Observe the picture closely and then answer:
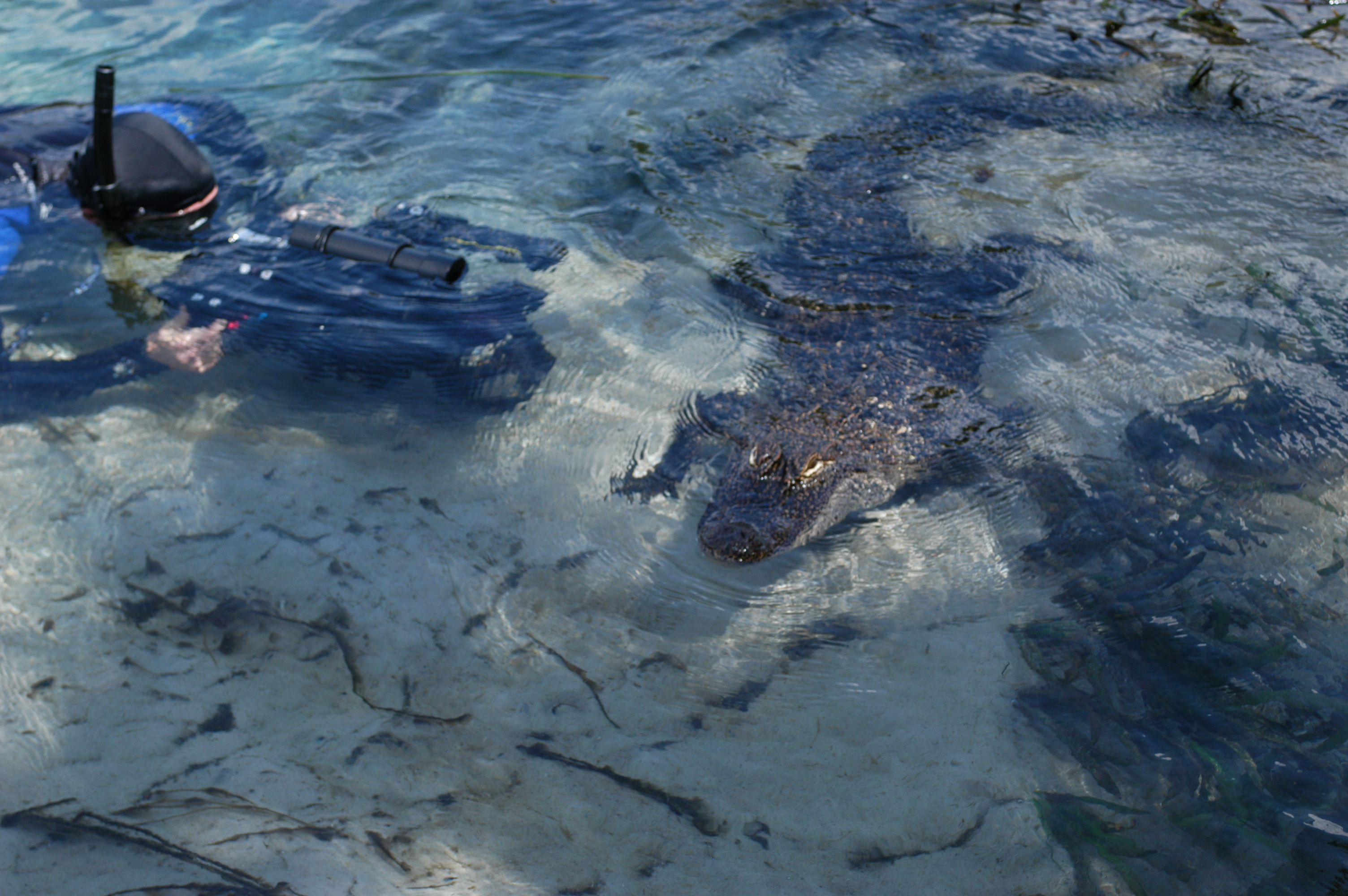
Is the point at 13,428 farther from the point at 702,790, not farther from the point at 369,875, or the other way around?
the point at 702,790

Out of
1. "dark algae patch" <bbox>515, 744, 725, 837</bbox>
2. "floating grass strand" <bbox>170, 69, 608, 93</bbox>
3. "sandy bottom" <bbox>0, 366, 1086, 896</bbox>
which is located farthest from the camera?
"floating grass strand" <bbox>170, 69, 608, 93</bbox>

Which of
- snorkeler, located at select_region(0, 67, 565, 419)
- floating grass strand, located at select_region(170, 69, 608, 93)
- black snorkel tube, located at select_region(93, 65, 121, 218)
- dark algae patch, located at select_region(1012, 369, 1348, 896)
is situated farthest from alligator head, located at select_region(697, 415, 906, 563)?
floating grass strand, located at select_region(170, 69, 608, 93)

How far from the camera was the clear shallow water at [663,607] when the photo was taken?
2.40m

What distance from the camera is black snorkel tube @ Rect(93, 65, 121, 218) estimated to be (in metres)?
4.22

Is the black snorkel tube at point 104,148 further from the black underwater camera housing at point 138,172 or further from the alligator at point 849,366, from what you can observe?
the alligator at point 849,366

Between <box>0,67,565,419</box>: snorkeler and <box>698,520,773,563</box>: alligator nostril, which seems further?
<box>0,67,565,419</box>: snorkeler

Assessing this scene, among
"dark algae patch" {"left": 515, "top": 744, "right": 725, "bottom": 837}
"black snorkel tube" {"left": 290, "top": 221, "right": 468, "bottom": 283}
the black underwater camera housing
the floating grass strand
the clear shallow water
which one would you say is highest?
the floating grass strand

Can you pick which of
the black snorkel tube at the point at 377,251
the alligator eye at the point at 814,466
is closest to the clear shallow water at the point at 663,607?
the alligator eye at the point at 814,466

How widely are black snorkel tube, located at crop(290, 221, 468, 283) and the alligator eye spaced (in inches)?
89.8

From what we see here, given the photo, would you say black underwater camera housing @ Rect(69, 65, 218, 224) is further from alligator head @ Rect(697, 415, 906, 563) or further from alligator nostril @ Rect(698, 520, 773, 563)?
alligator nostril @ Rect(698, 520, 773, 563)

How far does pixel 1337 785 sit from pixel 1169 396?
1.96 m

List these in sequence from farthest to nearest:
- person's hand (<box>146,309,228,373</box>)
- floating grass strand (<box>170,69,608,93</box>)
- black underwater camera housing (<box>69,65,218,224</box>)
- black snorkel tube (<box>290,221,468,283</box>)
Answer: floating grass strand (<box>170,69,608,93</box>)
black underwater camera housing (<box>69,65,218,224</box>)
black snorkel tube (<box>290,221,468,283</box>)
person's hand (<box>146,309,228,373</box>)

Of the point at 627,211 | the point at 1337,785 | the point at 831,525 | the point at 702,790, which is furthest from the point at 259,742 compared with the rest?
the point at 627,211

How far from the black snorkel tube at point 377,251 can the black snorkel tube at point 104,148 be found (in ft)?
3.35
